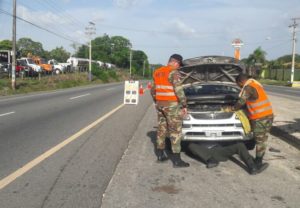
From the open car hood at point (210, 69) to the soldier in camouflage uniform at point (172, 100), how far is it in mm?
1288

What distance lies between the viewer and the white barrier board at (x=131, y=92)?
62.3 feet

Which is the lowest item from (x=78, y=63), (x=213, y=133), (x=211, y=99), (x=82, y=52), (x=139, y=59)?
(x=213, y=133)

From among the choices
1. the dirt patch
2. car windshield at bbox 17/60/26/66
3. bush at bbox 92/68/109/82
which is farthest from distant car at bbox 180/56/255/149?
bush at bbox 92/68/109/82

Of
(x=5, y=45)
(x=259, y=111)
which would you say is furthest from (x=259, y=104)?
(x=5, y=45)

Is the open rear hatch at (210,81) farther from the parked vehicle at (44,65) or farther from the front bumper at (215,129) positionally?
the parked vehicle at (44,65)

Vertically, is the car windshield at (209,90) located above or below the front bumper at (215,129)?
above

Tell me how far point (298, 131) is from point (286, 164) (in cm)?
307

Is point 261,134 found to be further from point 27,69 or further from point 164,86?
point 27,69

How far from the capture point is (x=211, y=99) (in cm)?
773

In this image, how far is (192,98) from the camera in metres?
7.71

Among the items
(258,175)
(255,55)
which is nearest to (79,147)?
(258,175)

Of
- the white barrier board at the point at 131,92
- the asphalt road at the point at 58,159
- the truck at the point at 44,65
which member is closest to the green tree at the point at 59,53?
the truck at the point at 44,65

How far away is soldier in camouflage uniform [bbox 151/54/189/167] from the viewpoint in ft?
22.1

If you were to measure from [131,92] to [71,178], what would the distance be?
13496 millimetres
